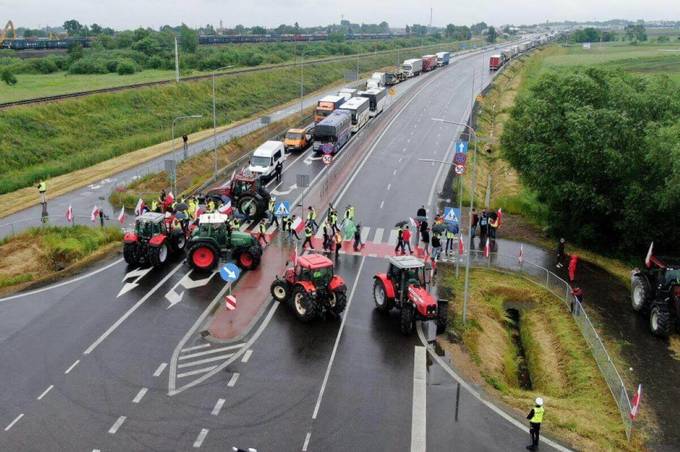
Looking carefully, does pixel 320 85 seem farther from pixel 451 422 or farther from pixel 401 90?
pixel 451 422

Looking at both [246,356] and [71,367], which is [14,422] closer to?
[71,367]

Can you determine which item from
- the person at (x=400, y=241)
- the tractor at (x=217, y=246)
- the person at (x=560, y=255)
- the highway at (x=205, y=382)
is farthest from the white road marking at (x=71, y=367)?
the person at (x=560, y=255)

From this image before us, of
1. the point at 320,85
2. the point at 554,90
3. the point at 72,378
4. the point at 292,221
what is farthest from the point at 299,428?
the point at 320,85

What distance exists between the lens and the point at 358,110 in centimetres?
6406

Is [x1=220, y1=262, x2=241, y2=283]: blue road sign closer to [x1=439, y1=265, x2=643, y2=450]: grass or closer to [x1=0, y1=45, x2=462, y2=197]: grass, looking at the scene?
[x1=439, y1=265, x2=643, y2=450]: grass

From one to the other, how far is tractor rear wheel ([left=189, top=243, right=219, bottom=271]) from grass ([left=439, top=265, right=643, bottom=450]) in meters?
10.3

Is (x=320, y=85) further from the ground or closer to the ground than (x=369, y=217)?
further from the ground

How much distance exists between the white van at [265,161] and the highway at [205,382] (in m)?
16.7

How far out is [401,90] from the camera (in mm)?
96000

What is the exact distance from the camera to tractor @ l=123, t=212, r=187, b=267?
29344mm

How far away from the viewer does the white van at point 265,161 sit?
151 ft

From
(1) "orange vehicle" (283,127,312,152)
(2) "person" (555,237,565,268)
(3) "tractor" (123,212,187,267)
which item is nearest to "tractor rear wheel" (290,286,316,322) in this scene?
(3) "tractor" (123,212,187,267)

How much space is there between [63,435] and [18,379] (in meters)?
3.75

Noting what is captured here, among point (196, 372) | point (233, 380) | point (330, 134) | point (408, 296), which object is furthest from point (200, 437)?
point (330, 134)
